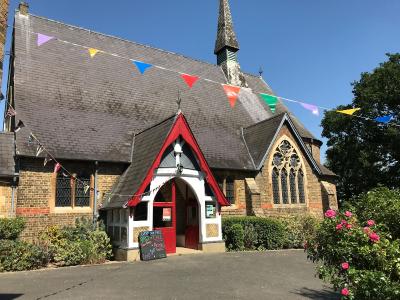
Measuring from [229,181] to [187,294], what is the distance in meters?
11.2

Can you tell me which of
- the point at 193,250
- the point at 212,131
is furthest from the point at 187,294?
the point at 212,131

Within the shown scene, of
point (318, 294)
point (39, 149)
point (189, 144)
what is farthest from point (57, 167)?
point (318, 294)

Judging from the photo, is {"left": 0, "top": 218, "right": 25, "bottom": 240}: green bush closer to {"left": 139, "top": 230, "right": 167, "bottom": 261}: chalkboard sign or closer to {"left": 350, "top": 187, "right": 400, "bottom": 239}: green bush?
{"left": 139, "top": 230, "right": 167, "bottom": 261}: chalkboard sign

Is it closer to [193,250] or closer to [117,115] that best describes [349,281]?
[193,250]

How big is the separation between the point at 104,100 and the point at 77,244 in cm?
804

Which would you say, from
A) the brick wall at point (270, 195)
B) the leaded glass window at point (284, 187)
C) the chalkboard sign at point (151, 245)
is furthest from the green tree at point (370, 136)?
the chalkboard sign at point (151, 245)

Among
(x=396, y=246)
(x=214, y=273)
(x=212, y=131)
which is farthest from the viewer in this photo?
(x=212, y=131)

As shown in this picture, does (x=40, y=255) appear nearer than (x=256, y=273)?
No

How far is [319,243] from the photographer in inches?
272

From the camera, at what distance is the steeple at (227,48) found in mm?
26906

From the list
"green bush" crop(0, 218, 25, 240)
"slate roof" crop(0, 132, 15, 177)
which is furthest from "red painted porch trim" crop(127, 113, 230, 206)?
"slate roof" crop(0, 132, 15, 177)

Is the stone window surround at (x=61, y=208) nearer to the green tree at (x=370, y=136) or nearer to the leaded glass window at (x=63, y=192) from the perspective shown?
the leaded glass window at (x=63, y=192)

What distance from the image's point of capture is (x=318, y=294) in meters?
8.10

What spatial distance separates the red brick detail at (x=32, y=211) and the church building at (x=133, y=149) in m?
0.03
